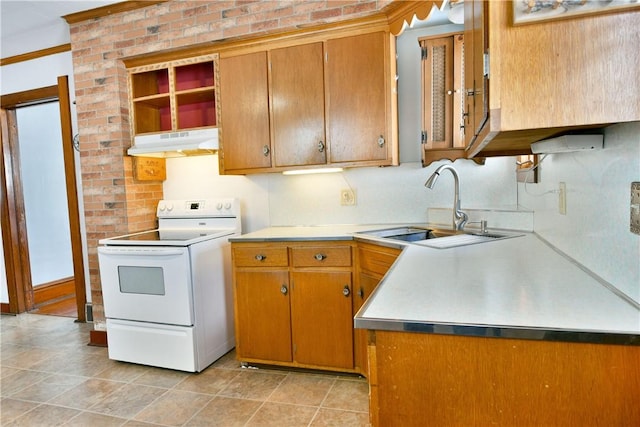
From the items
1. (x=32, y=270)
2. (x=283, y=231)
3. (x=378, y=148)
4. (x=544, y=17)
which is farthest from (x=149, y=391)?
(x=32, y=270)

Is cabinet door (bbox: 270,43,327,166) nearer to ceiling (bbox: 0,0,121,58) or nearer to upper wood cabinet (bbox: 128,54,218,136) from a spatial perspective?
upper wood cabinet (bbox: 128,54,218,136)

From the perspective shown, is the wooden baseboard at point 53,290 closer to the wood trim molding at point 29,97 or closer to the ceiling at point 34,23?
the wood trim molding at point 29,97

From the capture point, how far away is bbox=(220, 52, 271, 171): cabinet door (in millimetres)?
2658

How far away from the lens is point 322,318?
2342 mm

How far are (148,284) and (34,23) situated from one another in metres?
2.51

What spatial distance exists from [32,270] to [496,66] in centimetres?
517

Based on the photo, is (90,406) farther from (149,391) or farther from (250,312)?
(250,312)

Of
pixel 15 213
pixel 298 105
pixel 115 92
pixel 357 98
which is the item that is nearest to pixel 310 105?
pixel 298 105

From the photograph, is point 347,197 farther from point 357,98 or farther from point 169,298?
point 169,298

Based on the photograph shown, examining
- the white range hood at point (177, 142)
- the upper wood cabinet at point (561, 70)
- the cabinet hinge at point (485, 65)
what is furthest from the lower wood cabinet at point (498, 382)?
the white range hood at point (177, 142)

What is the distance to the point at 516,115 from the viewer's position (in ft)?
2.71

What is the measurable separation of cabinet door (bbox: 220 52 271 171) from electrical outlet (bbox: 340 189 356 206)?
0.59 meters

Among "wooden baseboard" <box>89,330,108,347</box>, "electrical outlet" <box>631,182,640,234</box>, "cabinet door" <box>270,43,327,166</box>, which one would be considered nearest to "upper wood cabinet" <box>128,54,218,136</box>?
"cabinet door" <box>270,43,327,166</box>

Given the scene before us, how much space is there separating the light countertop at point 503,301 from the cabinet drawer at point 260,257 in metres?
1.05
